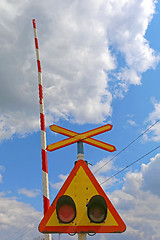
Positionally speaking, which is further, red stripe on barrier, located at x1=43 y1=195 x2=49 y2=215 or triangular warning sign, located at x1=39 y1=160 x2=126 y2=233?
red stripe on barrier, located at x1=43 y1=195 x2=49 y2=215

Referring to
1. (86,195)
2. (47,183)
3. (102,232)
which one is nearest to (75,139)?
(86,195)

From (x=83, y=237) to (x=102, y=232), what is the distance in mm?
269

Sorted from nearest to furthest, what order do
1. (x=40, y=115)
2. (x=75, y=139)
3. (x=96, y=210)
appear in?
(x=96, y=210), (x=75, y=139), (x=40, y=115)

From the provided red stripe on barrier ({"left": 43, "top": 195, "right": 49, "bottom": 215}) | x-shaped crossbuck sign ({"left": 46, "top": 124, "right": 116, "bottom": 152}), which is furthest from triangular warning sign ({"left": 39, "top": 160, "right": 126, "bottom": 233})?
red stripe on barrier ({"left": 43, "top": 195, "right": 49, "bottom": 215})

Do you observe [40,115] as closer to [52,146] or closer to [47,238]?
[47,238]

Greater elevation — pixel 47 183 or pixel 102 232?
pixel 47 183

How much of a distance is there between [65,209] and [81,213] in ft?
1.06

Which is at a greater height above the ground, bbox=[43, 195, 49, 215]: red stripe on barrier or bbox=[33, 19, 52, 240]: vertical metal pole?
bbox=[33, 19, 52, 240]: vertical metal pole

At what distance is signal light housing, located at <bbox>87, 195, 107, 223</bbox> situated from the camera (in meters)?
2.64

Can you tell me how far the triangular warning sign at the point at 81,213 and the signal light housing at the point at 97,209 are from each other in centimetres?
10

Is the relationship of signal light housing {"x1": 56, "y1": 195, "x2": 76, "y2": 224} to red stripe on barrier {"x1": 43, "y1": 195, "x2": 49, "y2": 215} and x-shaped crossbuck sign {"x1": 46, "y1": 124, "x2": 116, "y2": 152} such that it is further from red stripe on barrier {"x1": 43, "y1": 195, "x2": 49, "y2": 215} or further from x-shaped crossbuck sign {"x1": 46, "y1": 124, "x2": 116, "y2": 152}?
red stripe on barrier {"x1": 43, "y1": 195, "x2": 49, "y2": 215}

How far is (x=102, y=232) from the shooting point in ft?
9.43

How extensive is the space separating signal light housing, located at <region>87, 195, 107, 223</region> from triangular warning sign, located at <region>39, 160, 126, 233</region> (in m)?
0.10

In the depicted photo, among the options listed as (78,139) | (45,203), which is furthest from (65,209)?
(45,203)
